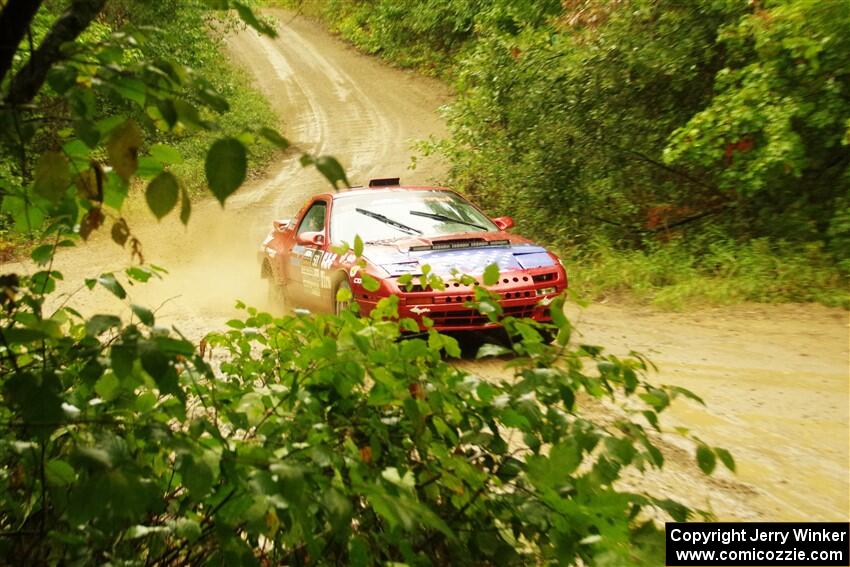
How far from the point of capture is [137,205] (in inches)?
791

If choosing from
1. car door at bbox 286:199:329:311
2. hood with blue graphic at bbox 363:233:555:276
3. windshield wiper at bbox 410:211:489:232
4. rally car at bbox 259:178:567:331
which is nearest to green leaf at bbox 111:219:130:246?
rally car at bbox 259:178:567:331

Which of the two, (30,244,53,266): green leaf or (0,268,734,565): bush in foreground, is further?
(30,244,53,266): green leaf

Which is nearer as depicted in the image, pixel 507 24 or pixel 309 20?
pixel 507 24

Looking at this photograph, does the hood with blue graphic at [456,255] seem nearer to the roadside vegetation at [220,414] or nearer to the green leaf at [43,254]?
the roadside vegetation at [220,414]

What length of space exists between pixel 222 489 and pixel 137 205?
19.2 metres

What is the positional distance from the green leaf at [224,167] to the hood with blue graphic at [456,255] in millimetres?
5780

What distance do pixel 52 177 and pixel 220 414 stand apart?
1.25 metres

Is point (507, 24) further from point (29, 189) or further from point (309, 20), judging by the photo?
point (309, 20)

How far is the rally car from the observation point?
7258 millimetres

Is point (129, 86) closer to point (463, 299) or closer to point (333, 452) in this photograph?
point (333, 452)

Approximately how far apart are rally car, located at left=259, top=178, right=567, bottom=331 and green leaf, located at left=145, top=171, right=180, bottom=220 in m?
4.92

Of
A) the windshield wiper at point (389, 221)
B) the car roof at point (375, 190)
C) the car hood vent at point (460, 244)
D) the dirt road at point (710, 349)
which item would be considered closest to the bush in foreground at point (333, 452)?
the dirt road at point (710, 349)

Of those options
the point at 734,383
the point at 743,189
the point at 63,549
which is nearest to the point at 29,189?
the point at 63,549

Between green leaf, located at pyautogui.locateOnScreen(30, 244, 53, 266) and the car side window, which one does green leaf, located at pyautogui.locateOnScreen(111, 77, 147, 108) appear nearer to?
green leaf, located at pyautogui.locateOnScreen(30, 244, 53, 266)
